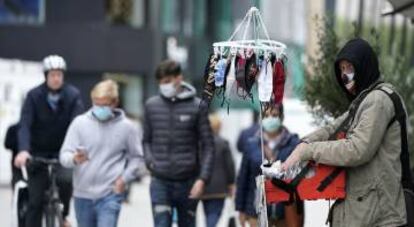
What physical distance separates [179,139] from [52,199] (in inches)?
57.3

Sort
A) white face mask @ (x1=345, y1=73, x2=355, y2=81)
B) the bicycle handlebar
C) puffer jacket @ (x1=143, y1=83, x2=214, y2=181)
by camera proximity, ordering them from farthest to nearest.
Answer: the bicycle handlebar → puffer jacket @ (x1=143, y1=83, x2=214, y2=181) → white face mask @ (x1=345, y1=73, x2=355, y2=81)

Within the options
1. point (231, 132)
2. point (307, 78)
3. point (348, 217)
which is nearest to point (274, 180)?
point (348, 217)

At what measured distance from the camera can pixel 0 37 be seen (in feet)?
121

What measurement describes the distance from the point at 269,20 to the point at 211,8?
285cm

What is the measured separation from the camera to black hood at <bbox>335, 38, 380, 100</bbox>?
6805 millimetres

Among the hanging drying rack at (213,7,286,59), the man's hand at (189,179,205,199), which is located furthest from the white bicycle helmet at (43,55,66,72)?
the hanging drying rack at (213,7,286,59)

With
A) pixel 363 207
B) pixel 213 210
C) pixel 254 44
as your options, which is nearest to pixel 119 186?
pixel 213 210

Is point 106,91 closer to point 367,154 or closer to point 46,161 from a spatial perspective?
point 46,161

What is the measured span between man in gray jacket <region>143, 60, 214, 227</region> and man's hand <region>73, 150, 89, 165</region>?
0.64 m

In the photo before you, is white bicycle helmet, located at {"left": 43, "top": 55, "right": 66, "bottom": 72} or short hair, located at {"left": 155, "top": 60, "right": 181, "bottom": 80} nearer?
short hair, located at {"left": 155, "top": 60, "right": 181, "bottom": 80}

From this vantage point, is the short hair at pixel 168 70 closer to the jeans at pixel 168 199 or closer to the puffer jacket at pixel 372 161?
the jeans at pixel 168 199

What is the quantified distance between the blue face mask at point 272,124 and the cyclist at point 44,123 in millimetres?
1912

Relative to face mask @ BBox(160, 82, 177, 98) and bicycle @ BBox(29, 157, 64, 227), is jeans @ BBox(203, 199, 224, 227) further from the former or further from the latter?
face mask @ BBox(160, 82, 177, 98)

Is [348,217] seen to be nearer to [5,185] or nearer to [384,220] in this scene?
[384,220]
